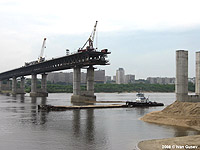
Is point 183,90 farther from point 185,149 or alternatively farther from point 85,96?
point 85,96

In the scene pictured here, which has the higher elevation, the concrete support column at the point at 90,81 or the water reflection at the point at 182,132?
the concrete support column at the point at 90,81

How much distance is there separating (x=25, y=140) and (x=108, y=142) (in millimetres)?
11000

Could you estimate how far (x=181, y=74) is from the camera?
206 feet

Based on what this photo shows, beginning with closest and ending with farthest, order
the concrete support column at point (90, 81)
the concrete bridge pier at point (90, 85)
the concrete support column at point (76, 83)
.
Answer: the concrete bridge pier at point (90, 85), the concrete support column at point (90, 81), the concrete support column at point (76, 83)

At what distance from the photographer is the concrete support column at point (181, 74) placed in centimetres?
6217

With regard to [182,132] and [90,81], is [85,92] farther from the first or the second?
[182,132]

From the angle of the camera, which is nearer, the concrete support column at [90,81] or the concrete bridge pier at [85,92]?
the concrete bridge pier at [85,92]

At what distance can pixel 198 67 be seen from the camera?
67.7 m

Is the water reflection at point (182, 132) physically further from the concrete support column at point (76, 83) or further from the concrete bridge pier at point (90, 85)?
the concrete support column at point (76, 83)

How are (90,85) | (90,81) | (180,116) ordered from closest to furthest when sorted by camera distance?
(180,116), (90,85), (90,81)

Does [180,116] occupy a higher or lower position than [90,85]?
lower

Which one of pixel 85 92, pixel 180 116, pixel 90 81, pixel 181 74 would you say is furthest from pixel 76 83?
pixel 180 116

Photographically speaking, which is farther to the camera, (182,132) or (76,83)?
(76,83)

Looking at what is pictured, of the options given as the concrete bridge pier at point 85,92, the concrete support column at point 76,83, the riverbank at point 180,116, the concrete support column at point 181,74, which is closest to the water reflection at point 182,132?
the riverbank at point 180,116
